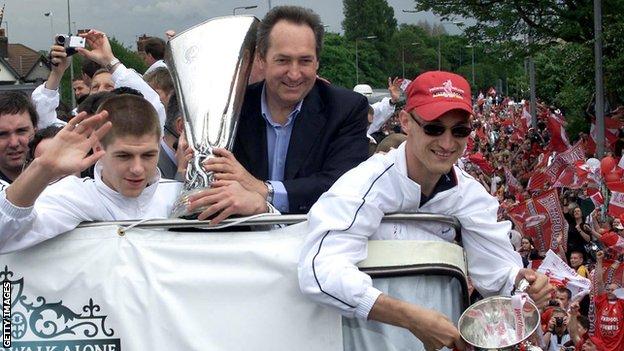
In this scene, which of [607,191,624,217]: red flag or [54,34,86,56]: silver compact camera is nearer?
[54,34,86,56]: silver compact camera

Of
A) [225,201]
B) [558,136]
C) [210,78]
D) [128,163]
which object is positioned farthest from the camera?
[558,136]

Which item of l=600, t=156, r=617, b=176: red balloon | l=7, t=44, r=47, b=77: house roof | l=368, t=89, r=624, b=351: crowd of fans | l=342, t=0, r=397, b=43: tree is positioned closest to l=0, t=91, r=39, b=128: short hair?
l=368, t=89, r=624, b=351: crowd of fans

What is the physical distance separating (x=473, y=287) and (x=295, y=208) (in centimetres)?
74

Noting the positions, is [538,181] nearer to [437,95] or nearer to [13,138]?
[13,138]

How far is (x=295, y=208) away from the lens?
13.4 feet

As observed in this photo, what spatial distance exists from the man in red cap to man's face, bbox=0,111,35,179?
2.33 metres

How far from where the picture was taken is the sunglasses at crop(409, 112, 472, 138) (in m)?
3.52

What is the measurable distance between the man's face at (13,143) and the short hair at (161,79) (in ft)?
3.39

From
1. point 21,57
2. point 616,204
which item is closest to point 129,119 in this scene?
point 616,204

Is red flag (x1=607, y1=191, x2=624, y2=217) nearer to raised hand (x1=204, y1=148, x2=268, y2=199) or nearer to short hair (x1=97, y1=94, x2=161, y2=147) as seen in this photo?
raised hand (x1=204, y1=148, x2=268, y2=199)

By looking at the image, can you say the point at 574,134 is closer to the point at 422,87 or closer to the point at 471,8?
the point at 471,8

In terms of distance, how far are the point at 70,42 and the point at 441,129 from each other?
298 cm

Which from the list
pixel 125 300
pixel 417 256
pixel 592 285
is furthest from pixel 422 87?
pixel 592 285

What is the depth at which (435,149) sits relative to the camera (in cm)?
353
